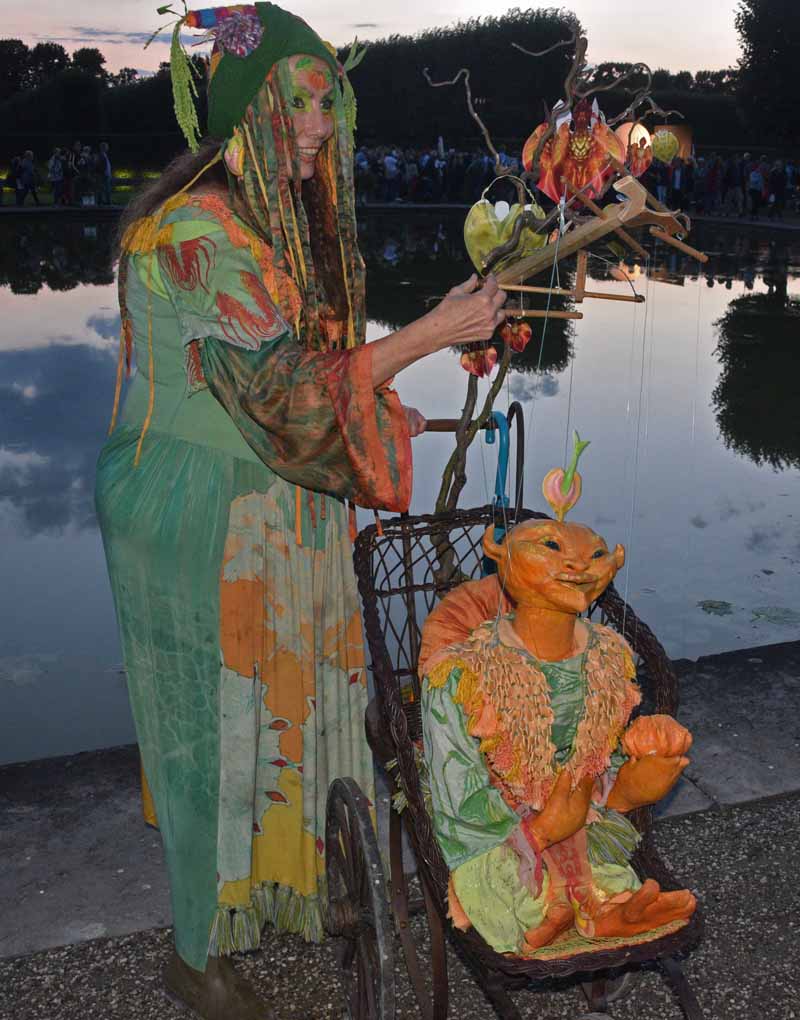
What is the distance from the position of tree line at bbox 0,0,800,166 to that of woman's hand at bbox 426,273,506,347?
32.5 m

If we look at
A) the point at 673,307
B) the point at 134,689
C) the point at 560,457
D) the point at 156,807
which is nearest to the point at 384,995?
the point at 156,807

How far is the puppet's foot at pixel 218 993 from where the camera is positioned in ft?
7.80

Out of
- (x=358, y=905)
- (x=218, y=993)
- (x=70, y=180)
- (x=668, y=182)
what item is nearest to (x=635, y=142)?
(x=358, y=905)

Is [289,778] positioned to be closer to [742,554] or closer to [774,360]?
[742,554]

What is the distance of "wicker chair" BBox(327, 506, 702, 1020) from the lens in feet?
6.26

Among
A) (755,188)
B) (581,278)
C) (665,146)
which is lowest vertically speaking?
(755,188)

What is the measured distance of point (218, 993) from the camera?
2.38 meters

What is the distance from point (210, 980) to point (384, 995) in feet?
1.73

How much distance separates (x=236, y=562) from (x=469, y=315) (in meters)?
0.67

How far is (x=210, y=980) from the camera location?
2.38 m

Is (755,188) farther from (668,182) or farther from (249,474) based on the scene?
(249,474)

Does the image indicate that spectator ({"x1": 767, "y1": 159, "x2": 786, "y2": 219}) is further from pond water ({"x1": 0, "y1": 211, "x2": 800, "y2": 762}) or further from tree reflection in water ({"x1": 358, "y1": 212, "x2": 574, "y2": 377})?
pond water ({"x1": 0, "y1": 211, "x2": 800, "y2": 762})

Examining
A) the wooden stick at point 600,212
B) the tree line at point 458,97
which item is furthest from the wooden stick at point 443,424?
the tree line at point 458,97

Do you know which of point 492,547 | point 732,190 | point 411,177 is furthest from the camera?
point 411,177
